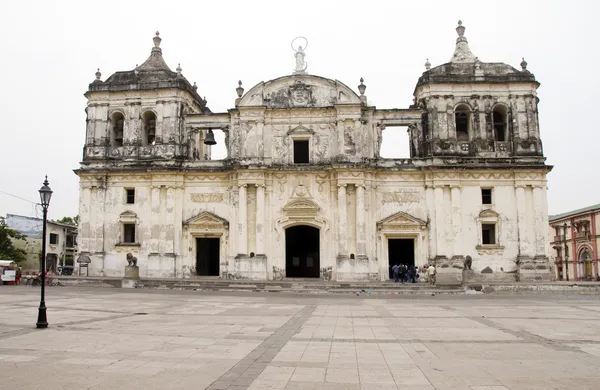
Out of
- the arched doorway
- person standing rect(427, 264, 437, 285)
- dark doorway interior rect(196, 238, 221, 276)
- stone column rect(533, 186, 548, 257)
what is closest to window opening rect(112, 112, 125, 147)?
dark doorway interior rect(196, 238, 221, 276)

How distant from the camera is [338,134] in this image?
31.5 meters

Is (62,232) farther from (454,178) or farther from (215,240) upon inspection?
(454,178)

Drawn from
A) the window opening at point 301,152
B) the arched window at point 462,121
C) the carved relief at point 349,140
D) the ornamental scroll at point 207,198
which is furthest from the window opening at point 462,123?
the ornamental scroll at point 207,198

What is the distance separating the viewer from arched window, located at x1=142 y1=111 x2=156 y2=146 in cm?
3369

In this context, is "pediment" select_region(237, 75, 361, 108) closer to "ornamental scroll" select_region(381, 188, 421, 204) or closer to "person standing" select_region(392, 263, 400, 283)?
"ornamental scroll" select_region(381, 188, 421, 204)

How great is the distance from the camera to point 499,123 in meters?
33.2

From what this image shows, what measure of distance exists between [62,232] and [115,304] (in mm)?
43514

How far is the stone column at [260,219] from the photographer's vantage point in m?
30.7

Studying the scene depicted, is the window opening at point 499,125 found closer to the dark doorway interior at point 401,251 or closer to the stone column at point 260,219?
the dark doorway interior at point 401,251

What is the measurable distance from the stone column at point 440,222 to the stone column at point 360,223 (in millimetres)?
4229

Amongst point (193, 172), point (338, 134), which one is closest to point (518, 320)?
point (338, 134)

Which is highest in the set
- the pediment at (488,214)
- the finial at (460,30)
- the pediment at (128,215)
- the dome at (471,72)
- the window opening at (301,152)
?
the finial at (460,30)

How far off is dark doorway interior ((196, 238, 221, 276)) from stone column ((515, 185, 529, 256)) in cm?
1801

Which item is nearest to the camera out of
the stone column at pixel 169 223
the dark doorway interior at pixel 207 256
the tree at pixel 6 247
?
the stone column at pixel 169 223
